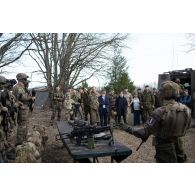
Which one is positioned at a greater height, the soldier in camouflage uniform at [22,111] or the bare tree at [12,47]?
the bare tree at [12,47]

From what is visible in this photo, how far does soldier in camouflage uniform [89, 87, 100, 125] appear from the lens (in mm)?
5570

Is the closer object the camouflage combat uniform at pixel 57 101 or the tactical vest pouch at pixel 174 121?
the tactical vest pouch at pixel 174 121

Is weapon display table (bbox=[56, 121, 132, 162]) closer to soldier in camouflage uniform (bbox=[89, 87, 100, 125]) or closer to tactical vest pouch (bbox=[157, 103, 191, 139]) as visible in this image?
tactical vest pouch (bbox=[157, 103, 191, 139])

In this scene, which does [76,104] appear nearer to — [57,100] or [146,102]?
[57,100]

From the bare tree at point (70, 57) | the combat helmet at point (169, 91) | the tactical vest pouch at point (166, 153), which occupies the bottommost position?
the tactical vest pouch at point (166, 153)

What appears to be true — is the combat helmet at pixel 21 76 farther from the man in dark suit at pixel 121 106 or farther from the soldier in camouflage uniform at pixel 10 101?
the man in dark suit at pixel 121 106

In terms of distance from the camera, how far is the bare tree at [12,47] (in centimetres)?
551

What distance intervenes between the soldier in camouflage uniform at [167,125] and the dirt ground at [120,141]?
3.75 ft

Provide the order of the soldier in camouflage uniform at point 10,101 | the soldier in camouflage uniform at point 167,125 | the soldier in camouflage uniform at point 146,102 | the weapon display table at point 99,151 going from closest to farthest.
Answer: the soldier in camouflage uniform at point 167,125, the weapon display table at point 99,151, the soldier in camouflage uniform at point 146,102, the soldier in camouflage uniform at point 10,101

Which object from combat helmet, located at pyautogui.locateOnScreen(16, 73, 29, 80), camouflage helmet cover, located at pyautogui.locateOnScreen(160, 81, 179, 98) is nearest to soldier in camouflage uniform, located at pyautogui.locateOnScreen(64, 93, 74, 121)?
combat helmet, located at pyautogui.locateOnScreen(16, 73, 29, 80)

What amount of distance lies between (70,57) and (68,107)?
0.80 meters

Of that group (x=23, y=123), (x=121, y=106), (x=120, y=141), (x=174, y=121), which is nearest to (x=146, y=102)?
(x=120, y=141)

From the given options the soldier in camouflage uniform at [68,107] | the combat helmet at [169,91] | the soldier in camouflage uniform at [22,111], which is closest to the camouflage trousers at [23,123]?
the soldier in camouflage uniform at [22,111]

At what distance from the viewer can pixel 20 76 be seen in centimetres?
515
